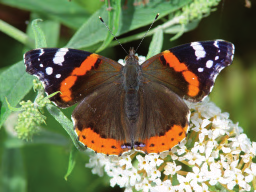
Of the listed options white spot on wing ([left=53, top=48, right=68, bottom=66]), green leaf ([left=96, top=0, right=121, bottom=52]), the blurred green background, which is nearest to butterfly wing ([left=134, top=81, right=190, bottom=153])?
green leaf ([left=96, top=0, right=121, bottom=52])

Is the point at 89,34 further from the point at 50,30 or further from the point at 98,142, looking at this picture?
the point at 98,142

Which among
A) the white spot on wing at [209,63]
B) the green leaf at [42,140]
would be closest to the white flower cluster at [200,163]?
the white spot on wing at [209,63]

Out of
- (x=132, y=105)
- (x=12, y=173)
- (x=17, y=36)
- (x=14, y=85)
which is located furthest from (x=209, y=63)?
(x=12, y=173)

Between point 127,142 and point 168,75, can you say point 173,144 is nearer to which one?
point 127,142

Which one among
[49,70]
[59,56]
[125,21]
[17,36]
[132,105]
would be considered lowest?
[132,105]

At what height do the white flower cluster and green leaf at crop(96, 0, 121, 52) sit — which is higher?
green leaf at crop(96, 0, 121, 52)

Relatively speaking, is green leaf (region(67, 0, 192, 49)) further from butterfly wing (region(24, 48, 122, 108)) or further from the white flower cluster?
the white flower cluster
